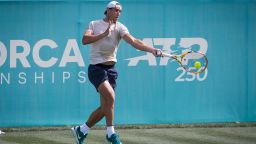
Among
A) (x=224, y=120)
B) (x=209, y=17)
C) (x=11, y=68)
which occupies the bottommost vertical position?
(x=224, y=120)

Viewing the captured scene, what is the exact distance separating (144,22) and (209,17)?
98cm

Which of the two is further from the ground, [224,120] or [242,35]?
[242,35]

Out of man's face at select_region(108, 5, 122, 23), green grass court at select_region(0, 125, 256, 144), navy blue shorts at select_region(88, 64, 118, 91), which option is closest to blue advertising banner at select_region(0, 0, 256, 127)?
green grass court at select_region(0, 125, 256, 144)

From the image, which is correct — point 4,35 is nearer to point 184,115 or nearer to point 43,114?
point 43,114

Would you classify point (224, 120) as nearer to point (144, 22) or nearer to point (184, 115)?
point (184, 115)

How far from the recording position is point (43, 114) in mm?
10852

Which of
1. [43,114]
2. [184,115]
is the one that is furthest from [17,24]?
[184,115]

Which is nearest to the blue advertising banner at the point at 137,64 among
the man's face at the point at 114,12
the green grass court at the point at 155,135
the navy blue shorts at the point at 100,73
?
the green grass court at the point at 155,135

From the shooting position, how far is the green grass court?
946cm

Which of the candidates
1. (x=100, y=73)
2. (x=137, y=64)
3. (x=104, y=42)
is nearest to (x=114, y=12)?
(x=104, y=42)

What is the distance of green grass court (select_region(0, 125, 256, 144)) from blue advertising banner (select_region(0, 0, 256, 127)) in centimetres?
34

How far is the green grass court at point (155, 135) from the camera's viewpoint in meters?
9.46

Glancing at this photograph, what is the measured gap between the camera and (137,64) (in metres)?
11.0

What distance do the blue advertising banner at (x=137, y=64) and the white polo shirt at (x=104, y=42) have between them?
2.26 metres
